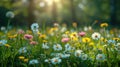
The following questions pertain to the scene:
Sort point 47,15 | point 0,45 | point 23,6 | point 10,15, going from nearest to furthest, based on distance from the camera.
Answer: point 0,45 < point 10,15 < point 23,6 < point 47,15

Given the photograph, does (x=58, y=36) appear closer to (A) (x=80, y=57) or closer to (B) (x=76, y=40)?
(B) (x=76, y=40)

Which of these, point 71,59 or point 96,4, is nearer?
point 71,59

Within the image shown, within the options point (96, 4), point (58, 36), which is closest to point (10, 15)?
point (58, 36)

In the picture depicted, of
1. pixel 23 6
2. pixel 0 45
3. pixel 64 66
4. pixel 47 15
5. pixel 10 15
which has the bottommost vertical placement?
pixel 64 66

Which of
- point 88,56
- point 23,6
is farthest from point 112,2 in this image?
point 88,56

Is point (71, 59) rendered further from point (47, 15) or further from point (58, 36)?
point (47, 15)

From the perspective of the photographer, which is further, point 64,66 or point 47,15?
point 47,15

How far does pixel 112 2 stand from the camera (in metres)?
28.6

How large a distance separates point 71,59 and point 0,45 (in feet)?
3.74

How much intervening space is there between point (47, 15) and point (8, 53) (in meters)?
48.2

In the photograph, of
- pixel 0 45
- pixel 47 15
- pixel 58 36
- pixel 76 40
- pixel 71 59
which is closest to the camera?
pixel 71 59

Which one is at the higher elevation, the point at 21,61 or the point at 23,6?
the point at 23,6

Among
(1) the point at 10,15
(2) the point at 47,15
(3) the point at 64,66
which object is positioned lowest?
(3) the point at 64,66

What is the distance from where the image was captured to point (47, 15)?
52531mm
